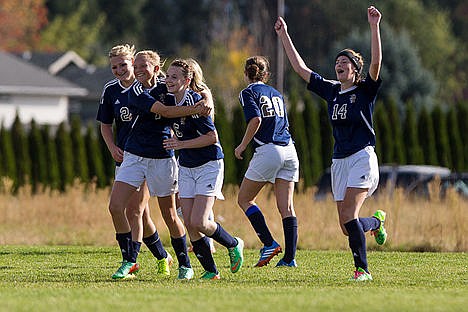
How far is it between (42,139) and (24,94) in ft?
60.6

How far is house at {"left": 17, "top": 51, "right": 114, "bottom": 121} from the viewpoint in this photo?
58.0m

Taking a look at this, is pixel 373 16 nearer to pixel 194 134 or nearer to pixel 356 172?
pixel 356 172

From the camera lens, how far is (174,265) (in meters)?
12.8

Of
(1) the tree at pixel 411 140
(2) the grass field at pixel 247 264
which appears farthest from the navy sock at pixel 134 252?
(1) the tree at pixel 411 140

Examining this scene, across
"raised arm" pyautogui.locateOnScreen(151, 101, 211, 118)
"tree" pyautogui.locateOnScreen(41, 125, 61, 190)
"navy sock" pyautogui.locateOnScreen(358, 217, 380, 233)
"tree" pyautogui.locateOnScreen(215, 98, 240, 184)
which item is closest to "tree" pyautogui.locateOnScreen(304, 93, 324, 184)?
"tree" pyautogui.locateOnScreen(215, 98, 240, 184)

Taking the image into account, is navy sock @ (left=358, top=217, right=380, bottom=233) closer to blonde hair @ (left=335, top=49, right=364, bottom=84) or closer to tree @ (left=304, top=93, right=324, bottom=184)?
blonde hair @ (left=335, top=49, right=364, bottom=84)

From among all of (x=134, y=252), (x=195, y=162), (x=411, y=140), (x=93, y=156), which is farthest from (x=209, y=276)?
(x=411, y=140)

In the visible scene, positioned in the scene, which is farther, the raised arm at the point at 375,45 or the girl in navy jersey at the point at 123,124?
the girl in navy jersey at the point at 123,124

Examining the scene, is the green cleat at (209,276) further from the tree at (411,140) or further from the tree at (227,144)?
the tree at (411,140)

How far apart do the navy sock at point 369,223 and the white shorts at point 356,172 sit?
27.2 inches

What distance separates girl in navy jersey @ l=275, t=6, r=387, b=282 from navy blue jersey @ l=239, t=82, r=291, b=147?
1428 mm

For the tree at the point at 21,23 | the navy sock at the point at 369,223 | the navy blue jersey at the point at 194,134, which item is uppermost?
the tree at the point at 21,23

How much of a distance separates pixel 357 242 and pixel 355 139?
886 millimetres

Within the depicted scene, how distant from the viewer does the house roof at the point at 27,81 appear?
1964 inches
